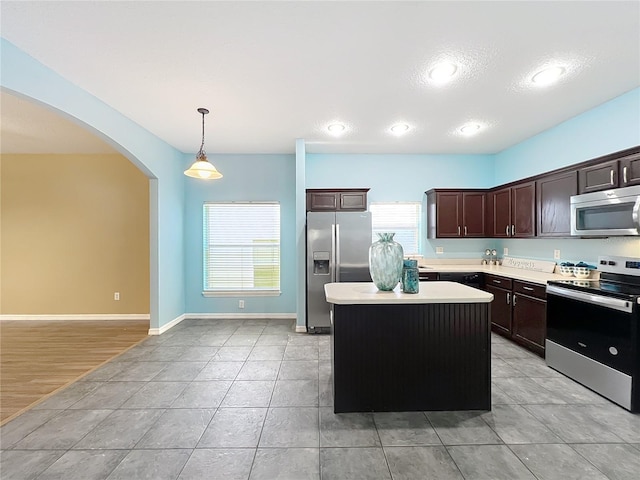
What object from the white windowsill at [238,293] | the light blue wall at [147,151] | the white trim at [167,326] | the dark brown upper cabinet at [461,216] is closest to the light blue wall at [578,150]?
the dark brown upper cabinet at [461,216]

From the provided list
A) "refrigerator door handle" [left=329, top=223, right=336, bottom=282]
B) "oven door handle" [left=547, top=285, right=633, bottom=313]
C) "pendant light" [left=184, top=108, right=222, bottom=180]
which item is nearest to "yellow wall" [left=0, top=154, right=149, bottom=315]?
"pendant light" [left=184, top=108, right=222, bottom=180]

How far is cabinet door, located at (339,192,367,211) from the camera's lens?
4469mm

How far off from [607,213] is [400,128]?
2278 mm

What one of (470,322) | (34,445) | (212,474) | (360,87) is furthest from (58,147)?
(470,322)

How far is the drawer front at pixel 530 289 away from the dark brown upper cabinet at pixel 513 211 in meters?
0.73

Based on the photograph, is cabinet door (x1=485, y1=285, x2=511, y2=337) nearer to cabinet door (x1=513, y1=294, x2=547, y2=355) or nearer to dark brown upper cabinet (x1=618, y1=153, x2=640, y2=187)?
cabinet door (x1=513, y1=294, x2=547, y2=355)

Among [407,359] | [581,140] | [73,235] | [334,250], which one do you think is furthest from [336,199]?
[73,235]

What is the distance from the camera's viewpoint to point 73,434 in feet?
6.48

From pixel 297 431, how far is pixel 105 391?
1.82 metres

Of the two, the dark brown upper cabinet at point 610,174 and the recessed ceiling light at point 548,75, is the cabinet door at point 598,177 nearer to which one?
the dark brown upper cabinet at point 610,174

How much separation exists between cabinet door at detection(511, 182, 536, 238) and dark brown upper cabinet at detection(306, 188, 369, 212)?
2053mm

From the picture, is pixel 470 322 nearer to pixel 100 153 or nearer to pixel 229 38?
pixel 229 38

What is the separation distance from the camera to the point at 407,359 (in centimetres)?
219

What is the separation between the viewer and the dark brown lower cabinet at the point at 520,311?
10.3ft
